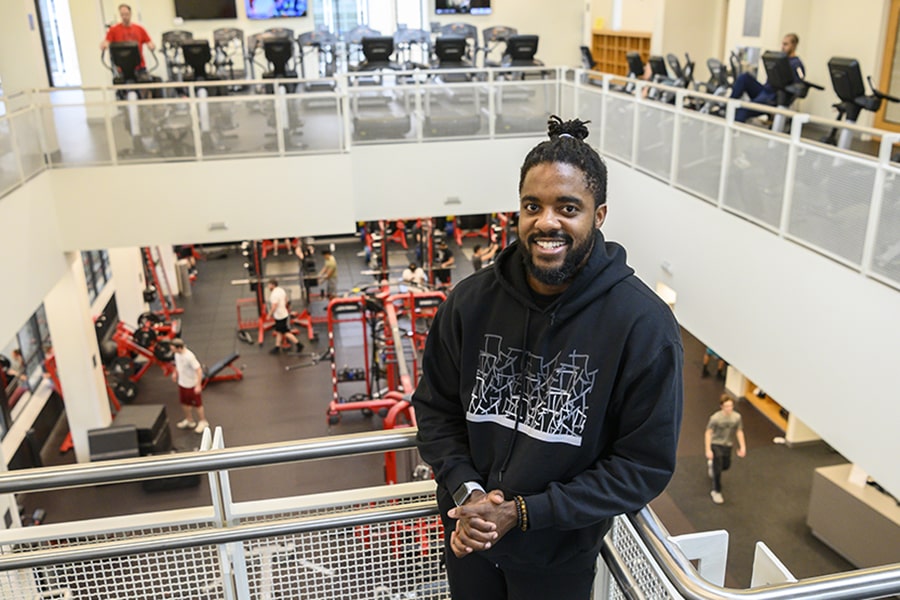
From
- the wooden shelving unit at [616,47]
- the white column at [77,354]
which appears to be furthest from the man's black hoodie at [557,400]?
the wooden shelving unit at [616,47]

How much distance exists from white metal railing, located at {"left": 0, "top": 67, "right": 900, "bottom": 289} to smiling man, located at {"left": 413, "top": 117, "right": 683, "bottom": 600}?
15.7 feet

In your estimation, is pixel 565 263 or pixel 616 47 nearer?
pixel 565 263

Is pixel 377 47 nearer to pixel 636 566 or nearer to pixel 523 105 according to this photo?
pixel 523 105

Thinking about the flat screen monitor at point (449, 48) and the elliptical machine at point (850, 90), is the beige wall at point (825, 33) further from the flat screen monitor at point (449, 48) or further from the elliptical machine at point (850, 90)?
the flat screen monitor at point (449, 48)

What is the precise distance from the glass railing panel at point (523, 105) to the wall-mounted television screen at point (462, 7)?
21.1ft

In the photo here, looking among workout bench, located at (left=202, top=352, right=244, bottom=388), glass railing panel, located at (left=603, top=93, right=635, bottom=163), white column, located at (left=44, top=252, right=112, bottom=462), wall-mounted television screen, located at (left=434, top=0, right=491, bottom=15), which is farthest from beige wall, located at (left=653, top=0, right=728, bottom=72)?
white column, located at (left=44, top=252, right=112, bottom=462)

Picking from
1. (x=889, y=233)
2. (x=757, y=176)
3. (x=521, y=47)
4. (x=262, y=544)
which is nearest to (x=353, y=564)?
(x=262, y=544)

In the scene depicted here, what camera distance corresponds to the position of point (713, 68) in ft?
34.4

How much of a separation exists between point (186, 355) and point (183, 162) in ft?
8.81

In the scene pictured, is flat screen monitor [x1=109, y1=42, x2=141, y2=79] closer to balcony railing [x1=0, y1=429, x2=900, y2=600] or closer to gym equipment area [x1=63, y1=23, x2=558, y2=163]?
gym equipment area [x1=63, y1=23, x2=558, y2=163]

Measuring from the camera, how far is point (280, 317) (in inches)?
531

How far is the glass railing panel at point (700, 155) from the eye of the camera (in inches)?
316

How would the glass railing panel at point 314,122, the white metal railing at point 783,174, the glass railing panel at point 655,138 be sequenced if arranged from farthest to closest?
the glass railing panel at point 314,122 < the glass railing panel at point 655,138 < the white metal railing at point 783,174

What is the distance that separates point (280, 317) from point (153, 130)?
4.40 m
